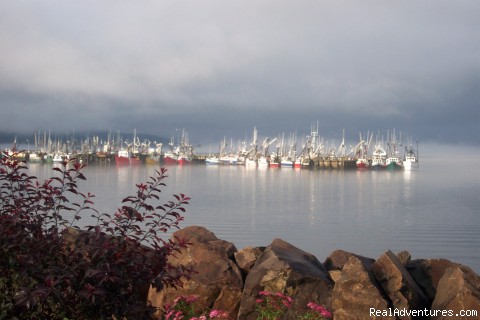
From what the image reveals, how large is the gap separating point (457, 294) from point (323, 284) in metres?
2.18

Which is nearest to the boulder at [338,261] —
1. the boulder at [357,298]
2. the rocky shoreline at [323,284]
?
the rocky shoreline at [323,284]

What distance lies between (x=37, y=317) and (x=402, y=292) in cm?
664

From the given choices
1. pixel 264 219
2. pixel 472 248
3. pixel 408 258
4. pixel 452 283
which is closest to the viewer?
pixel 452 283

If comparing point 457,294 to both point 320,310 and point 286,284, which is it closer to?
point 320,310

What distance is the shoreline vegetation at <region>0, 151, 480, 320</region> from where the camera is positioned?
19.2 feet

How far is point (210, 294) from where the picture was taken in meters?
10.8

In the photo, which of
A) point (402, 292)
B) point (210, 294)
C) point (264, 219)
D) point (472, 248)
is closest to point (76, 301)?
point (210, 294)

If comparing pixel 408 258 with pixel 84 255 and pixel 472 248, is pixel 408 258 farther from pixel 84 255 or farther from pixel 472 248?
pixel 472 248

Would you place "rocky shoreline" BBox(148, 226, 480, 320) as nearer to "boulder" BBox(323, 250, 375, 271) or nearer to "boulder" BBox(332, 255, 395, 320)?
"boulder" BBox(332, 255, 395, 320)

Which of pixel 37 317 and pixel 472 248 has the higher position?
pixel 37 317

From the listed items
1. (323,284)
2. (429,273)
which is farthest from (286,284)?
(429,273)

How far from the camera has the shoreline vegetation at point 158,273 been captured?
5.86 meters

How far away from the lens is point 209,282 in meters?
10.9

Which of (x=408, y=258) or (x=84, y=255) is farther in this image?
(x=408, y=258)
